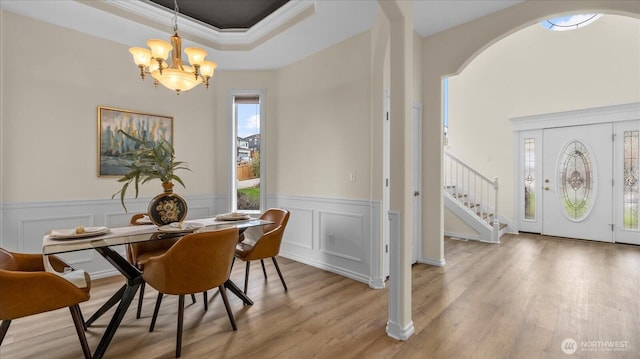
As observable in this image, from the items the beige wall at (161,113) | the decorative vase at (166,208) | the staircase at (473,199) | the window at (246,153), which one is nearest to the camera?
the decorative vase at (166,208)

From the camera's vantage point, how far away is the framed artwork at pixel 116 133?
11.4 ft

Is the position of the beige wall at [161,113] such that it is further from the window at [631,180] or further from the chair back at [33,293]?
the window at [631,180]

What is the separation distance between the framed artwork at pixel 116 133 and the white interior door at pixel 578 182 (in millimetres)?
6864

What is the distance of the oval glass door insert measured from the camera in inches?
204

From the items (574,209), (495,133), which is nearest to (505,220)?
(574,209)

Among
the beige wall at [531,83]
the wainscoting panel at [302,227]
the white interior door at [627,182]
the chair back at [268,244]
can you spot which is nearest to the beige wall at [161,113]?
the wainscoting panel at [302,227]

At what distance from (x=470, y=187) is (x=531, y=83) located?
7.86 feet

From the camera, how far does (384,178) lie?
10.4ft

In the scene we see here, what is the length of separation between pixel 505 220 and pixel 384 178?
4470 mm

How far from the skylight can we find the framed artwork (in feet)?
22.5

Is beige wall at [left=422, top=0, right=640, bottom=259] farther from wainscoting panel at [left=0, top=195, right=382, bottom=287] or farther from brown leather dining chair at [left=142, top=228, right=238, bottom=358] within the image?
brown leather dining chair at [left=142, top=228, right=238, bottom=358]

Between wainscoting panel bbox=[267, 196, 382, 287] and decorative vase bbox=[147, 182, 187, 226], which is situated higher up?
decorative vase bbox=[147, 182, 187, 226]

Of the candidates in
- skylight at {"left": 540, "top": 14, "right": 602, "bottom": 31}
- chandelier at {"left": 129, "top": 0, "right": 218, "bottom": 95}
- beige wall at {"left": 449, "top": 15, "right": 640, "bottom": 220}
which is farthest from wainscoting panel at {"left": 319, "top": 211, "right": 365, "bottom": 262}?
skylight at {"left": 540, "top": 14, "right": 602, "bottom": 31}

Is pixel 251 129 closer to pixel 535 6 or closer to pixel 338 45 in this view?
pixel 338 45
